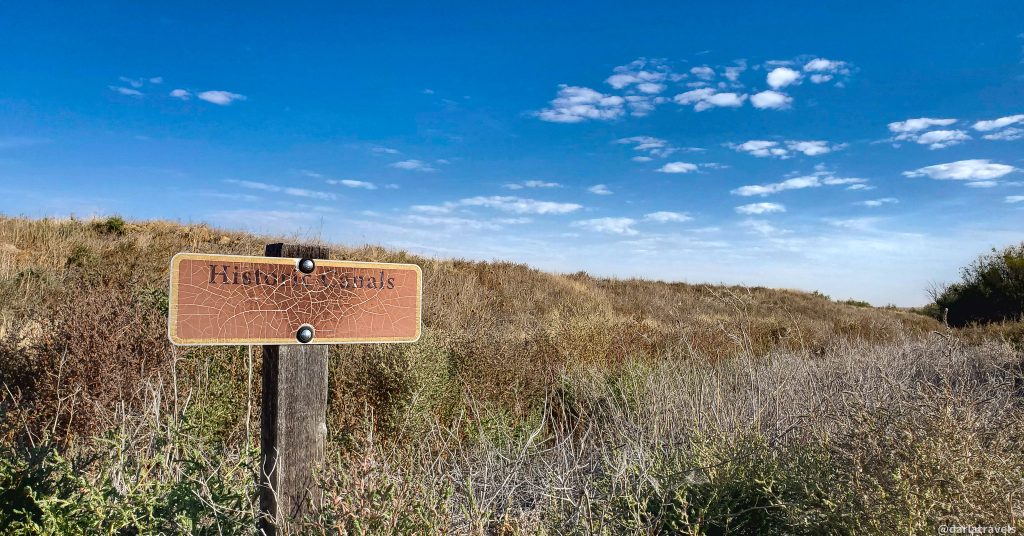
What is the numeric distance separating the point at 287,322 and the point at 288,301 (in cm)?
9

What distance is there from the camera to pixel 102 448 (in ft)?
11.6

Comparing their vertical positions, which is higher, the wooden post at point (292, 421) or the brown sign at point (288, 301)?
the brown sign at point (288, 301)

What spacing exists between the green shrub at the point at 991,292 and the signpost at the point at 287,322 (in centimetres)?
1875

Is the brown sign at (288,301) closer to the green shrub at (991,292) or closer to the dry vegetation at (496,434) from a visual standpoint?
the dry vegetation at (496,434)

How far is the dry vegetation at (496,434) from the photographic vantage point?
2320 mm

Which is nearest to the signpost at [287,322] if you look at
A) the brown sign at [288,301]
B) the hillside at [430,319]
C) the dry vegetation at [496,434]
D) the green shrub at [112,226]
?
the brown sign at [288,301]

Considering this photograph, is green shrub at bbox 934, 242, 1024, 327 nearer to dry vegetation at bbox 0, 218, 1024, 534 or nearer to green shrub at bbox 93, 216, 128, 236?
dry vegetation at bbox 0, 218, 1024, 534

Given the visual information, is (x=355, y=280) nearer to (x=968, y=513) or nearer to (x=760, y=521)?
(x=760, y=521)

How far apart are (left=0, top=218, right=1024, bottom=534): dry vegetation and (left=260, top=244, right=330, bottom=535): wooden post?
0.11 meters

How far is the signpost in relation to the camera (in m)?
2.64

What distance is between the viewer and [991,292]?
18391 mm

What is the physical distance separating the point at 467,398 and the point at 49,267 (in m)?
9.35

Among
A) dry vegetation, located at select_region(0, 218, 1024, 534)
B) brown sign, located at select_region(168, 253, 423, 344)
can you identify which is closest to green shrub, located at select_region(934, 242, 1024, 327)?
dry vegetation, located at select_region(0, 218, 1024, 534)

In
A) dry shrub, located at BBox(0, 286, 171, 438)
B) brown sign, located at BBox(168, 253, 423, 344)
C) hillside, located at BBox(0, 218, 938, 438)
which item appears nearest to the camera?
brown sign, located at BBox(168, 253, 423, 344)
